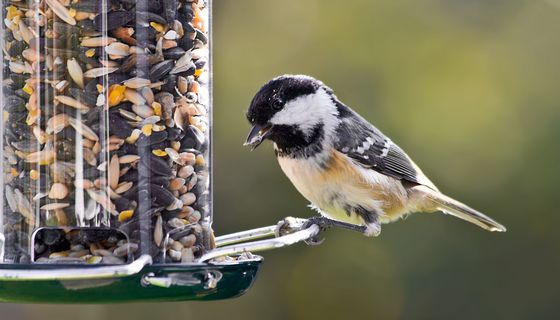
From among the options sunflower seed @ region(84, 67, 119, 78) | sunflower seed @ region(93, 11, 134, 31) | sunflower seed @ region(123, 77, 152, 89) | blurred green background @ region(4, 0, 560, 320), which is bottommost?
blurred green background @ region(4, 0, 560, 320)

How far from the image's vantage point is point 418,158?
8.12 m

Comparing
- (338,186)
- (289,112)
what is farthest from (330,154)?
(289,112)

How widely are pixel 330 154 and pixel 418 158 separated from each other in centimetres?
345

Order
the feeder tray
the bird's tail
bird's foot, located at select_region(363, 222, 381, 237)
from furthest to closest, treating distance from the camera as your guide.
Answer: the bird's tail, bird's foot, located at select_region(363, 222, 381, 237), the feeder tray

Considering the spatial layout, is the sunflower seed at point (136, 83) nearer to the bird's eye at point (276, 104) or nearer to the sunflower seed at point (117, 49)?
the sunflower seed at point (117, 49)

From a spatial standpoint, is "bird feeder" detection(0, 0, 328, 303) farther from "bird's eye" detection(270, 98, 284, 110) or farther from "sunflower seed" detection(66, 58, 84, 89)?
"bird's eye" detection(270, 98, 284, 110)

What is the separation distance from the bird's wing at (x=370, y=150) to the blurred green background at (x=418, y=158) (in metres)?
2.57

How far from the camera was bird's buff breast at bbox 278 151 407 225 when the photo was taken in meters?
4.73

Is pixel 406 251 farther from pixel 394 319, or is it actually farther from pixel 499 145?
pixel 499 145

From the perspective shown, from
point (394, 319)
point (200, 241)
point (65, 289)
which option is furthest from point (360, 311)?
point (65, 289)

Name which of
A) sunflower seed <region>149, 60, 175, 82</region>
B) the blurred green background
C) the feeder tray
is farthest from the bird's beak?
the blurred green background

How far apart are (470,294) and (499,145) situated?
1353mm

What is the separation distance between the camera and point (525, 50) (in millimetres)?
8703

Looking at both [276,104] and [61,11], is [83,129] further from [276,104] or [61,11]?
[276,104]
